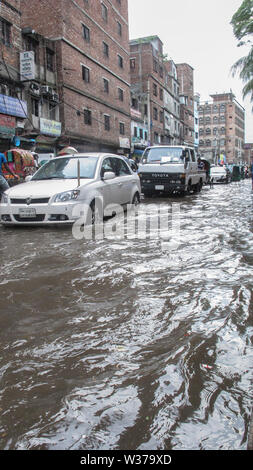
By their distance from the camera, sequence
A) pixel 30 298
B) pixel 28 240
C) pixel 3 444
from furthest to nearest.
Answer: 1. pixel 28 240
2. pixel 30 298
3. pixel 3 444

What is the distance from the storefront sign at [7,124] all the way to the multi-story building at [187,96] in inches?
1697

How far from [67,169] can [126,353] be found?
20.3 feet

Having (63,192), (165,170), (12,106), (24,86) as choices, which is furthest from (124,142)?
(63,192)

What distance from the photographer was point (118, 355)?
244 cm

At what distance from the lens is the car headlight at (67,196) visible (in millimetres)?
7020

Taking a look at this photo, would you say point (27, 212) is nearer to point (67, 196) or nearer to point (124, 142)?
point (67, 196)

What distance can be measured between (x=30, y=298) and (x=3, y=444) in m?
1.93

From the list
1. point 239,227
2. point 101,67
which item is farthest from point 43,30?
point 239,227

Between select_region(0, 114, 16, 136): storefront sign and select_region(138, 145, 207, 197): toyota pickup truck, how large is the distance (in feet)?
21.0

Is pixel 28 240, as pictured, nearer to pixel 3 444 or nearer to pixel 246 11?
pixel 3 444

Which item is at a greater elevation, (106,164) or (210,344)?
(106,164)

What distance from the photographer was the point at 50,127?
20.2m
